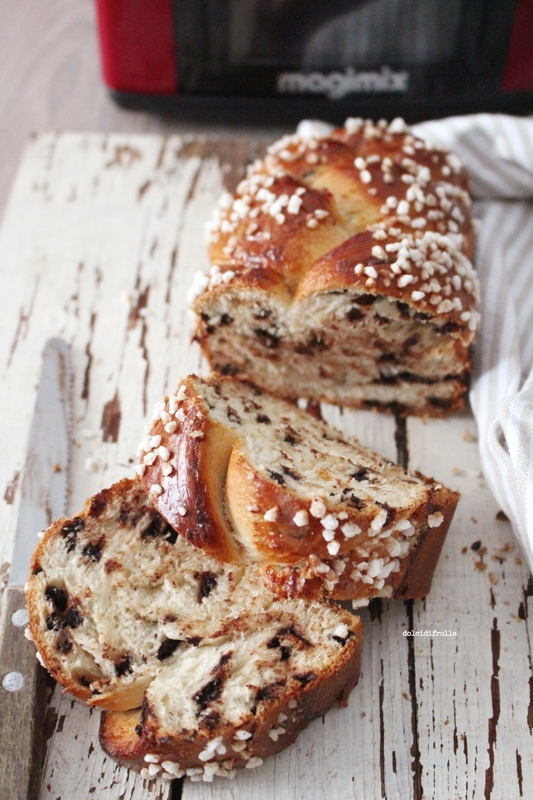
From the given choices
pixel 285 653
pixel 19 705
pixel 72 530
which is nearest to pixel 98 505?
pixel 72 530

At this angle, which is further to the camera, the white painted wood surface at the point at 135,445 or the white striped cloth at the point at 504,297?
the white striped cloth at the point at 504,297

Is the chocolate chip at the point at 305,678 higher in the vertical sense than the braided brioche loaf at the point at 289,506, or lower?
lower

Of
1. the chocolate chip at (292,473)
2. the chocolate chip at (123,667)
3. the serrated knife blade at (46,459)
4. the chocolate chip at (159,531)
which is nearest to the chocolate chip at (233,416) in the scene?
the chocolate chip at (292,473)

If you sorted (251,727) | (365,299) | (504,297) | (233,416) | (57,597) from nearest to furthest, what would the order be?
(251,727)
(57,597)
(233,416)
(365,299)
(504,297)

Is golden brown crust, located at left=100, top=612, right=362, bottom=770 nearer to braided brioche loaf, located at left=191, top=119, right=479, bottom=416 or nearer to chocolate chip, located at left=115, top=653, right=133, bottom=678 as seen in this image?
chocolate chip, located at left=115, top=653, right=133, bottom=678

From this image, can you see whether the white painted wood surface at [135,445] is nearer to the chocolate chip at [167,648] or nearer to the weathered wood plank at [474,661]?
the weathered wood plank at [474,661]

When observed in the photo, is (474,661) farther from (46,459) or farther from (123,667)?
(46,459)
